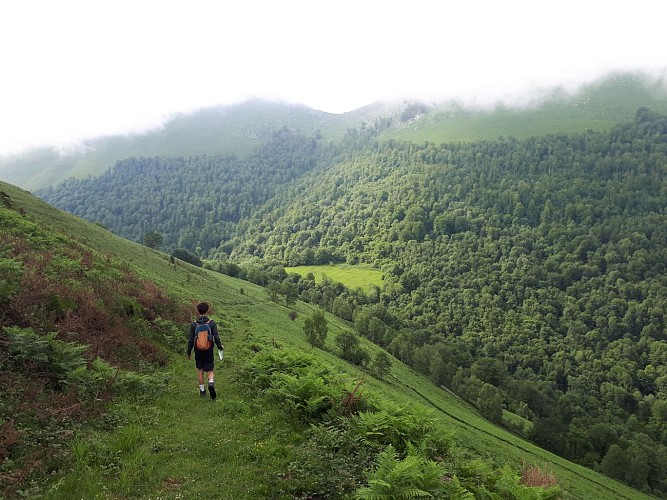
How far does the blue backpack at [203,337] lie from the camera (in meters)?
15.0

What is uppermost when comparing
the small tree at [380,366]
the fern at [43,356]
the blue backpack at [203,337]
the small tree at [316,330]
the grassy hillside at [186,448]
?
the fern at [43,356]

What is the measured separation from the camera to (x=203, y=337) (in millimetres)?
15070

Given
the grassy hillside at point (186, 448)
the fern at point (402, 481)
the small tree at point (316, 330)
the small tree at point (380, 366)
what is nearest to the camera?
the fern at point (402, 481)

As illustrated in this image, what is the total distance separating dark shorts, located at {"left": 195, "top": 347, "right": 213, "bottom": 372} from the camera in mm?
15078

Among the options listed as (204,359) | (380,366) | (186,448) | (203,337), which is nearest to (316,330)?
(380,366)

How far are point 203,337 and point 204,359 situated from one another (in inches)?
35.4

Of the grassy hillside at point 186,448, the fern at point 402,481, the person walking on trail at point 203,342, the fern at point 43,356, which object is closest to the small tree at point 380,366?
the grassy hillside at point 186,448

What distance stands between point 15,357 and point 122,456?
557cm

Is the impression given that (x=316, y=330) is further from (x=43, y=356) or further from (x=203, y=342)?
(x=43, y=356)

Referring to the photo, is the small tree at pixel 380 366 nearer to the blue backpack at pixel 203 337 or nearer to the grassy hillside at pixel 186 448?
the grassy hillside at pixel 186 448

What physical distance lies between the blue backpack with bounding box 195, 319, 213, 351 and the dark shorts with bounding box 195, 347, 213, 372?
16cm

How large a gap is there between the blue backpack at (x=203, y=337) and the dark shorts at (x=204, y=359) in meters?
0.16

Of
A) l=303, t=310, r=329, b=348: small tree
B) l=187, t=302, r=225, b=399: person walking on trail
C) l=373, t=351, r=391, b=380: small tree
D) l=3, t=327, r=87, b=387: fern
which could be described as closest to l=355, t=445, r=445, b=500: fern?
l=187, t=302, r=225, b=399: person walking on trail

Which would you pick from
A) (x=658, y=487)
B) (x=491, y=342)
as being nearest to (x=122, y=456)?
(x=658, y=487)
